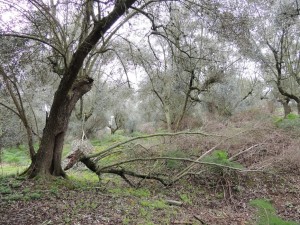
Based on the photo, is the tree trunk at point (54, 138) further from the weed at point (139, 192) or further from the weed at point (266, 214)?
the weed at point (266, 214)

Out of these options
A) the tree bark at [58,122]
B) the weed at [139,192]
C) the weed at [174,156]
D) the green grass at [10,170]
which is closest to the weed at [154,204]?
the weed at [139,192]

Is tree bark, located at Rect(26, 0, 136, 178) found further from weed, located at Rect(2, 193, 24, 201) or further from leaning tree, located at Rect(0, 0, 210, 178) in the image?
weed, located at Rect(2, 193, 24, 201)

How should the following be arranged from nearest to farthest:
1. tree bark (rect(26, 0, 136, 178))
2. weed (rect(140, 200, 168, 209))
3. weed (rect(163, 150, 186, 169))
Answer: weed (rect(140, 200, 168, 209)) → tree bark (rect(26, 0, 136, 178)) → weed (rect(163, 150, 186, 169))

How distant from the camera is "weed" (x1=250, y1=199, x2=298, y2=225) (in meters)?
6.00

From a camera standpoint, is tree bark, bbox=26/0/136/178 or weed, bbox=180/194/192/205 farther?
weed, bbox=180/194/192/205

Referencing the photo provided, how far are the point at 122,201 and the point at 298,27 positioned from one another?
11.1 metres

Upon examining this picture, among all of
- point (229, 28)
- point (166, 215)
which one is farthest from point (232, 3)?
point (166, 215)

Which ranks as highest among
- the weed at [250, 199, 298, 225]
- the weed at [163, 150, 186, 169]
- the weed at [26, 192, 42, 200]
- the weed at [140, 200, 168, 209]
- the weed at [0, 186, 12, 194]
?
the weed at [163, 150, 186, 169]

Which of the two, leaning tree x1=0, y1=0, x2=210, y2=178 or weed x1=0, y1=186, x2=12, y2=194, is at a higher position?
leaning tree x1=0, y1=0, x2=210, y2=178

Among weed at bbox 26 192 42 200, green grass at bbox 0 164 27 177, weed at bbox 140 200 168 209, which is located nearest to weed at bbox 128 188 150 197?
weed at bbox 140 200 168 209

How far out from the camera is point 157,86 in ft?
51.0

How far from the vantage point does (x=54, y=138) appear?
6.94m

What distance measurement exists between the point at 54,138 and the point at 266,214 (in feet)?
17.3

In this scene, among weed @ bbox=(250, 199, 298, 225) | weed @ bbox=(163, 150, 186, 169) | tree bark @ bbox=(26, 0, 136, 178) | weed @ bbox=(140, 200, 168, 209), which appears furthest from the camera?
weed @ bbox=(163, 150, 186, 169)
